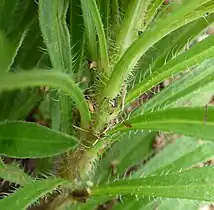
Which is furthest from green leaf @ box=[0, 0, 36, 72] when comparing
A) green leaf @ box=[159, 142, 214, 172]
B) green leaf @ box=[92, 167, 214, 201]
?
green leaf @ box=[159, 142, 214, 172]

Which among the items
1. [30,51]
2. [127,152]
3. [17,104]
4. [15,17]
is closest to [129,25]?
[15,17]

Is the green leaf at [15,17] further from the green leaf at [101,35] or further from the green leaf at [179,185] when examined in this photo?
the green leaf at [179,185]

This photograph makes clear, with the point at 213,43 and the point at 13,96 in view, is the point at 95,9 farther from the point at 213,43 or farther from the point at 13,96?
the point at 13,96

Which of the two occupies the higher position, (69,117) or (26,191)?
(69,117)

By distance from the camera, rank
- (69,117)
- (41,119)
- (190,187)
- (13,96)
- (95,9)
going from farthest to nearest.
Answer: (41,119) < (13,96) < (69,117) < (190,187) < (95,9)

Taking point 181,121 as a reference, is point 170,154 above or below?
below

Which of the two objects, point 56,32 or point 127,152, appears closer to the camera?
point 56,32

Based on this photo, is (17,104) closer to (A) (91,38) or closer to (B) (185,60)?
(A) (91,38)

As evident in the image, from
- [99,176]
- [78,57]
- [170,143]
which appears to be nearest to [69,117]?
[78,57]
